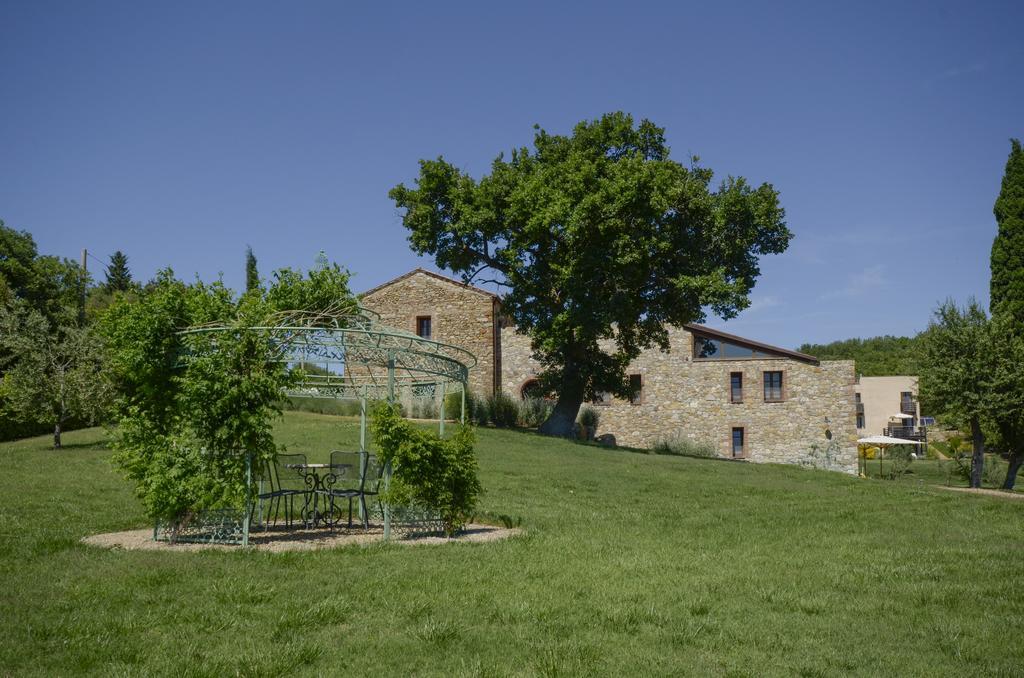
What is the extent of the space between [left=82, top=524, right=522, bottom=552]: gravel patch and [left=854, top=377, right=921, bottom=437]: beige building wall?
162 feet

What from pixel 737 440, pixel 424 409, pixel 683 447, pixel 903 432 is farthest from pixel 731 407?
pixel 903 432

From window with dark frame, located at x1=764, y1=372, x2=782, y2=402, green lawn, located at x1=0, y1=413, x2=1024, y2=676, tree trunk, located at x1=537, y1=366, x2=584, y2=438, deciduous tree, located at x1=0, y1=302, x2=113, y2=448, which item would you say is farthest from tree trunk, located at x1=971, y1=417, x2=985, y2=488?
deciduous tree, located at x1=0, y1=302, x2=113, y2=448

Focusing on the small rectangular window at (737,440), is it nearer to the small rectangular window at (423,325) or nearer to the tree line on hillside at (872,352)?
the small rectangular window at (423,325)

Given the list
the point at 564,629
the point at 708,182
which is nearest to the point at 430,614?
the point at 564,629

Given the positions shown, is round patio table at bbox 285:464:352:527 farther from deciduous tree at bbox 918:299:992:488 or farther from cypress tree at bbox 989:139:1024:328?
cypress tree at bbox 989:139:1024:328

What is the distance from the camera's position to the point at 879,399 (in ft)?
177

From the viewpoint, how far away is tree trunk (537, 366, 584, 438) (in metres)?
27.5

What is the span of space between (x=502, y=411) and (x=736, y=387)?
10124 mm

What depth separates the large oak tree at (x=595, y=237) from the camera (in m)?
24.2

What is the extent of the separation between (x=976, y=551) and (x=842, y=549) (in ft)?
4.63

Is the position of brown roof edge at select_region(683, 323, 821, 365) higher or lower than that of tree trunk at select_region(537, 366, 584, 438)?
higher

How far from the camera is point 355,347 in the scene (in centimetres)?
929

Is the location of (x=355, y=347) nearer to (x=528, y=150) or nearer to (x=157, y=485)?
(x=157, y=485)

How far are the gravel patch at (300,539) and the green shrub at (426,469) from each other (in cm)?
39
